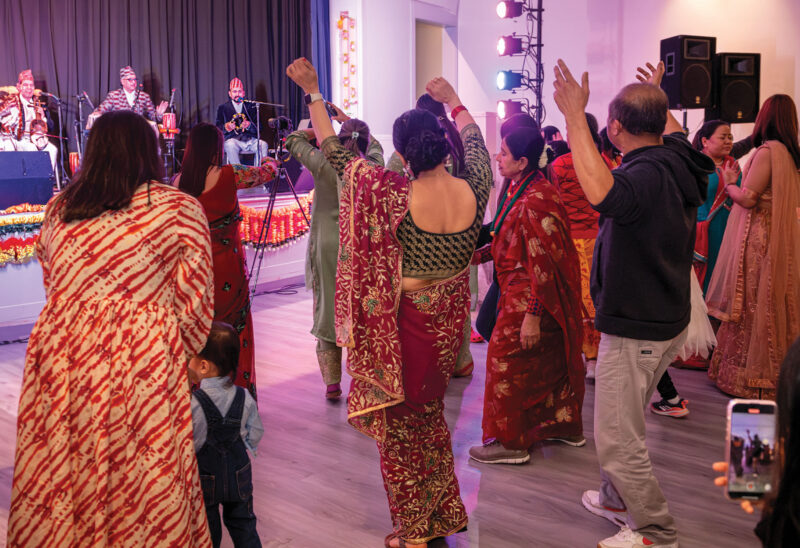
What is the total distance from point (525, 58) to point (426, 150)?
7641 mm

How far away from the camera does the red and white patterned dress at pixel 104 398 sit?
1.64 metres

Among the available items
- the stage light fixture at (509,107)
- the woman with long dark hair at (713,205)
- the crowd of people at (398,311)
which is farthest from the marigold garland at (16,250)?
the stage light fixture at (509,107)

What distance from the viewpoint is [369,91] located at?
9.67 meters

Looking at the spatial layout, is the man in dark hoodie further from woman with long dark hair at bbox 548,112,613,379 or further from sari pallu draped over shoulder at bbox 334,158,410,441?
woman with long dark hair at bbox 548,112,613,379

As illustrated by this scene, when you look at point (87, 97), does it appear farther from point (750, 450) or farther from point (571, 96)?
point (750, 450)

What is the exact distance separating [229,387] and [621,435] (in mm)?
1166

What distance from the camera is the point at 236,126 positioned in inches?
336

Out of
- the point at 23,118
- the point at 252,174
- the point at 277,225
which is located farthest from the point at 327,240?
the point at 23,118

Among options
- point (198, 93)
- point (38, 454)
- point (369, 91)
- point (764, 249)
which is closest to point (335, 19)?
point (369, 91)

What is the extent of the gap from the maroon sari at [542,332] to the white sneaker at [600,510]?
44 cm

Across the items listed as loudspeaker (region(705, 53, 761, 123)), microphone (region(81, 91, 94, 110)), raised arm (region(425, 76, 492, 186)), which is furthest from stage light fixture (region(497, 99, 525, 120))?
raised arm (region(425, 76, 492, 186))

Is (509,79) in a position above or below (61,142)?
above

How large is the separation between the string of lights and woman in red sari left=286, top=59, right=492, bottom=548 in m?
6.65

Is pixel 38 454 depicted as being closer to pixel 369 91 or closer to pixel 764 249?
pixel 764 249
